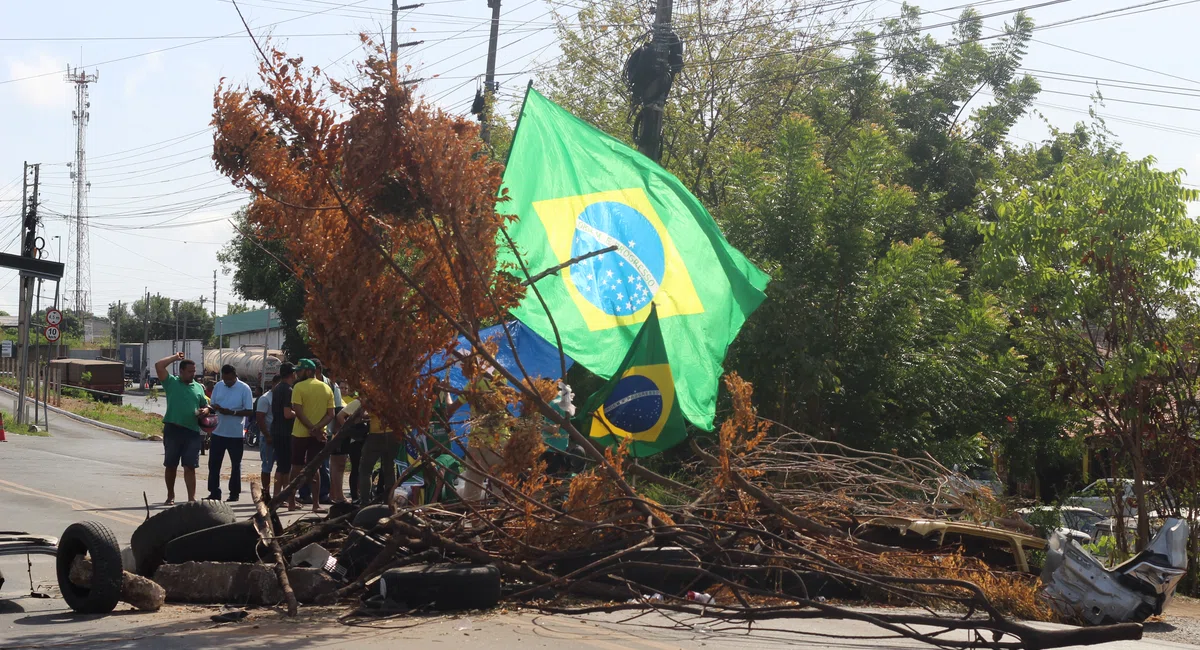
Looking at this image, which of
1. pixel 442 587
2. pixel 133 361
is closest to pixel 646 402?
pixel 442 587

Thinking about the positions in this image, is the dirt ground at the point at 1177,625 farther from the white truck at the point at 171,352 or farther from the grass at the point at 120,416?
the white truck at the point at 171,352

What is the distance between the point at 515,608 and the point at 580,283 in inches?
167

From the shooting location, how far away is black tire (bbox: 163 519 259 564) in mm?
7711

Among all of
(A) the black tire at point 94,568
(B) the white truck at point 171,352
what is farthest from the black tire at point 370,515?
(B) the white truck at point 171,352

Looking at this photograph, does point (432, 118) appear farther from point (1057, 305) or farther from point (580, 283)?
point (1057, 305)

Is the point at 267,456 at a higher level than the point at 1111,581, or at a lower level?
higher

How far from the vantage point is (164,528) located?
25.9 feet

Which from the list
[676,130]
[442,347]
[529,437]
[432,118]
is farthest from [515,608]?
[676,130]

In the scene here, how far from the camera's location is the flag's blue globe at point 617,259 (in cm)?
1104

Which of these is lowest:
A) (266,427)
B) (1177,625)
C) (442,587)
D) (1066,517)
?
(1177,625)

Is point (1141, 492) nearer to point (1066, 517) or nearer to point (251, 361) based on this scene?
point (1066, 517)

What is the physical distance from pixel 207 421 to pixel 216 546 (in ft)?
18.7

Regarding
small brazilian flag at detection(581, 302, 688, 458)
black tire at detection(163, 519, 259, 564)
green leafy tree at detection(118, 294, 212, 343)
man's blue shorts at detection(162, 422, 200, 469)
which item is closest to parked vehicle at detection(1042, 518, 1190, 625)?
small brazilian flag at detection(581, 302, 688, 458)

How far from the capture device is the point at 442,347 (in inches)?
303
